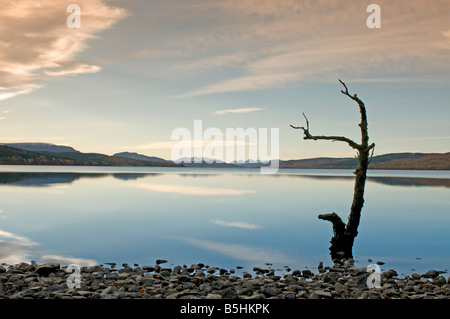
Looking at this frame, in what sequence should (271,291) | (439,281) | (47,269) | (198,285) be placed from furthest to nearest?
(47,269) → (439,281) → (198,285) → (271,291)

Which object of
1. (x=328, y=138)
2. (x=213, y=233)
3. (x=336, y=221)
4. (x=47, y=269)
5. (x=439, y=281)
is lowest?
(x=213, y=233)

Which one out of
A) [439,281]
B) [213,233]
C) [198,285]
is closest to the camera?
[198,285]

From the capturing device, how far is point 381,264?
18438 millimetres

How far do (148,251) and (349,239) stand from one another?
10.4m

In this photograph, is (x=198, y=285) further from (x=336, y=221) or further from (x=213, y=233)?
(x=213, y=233)

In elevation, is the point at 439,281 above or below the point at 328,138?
below

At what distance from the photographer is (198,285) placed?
13.4 metres

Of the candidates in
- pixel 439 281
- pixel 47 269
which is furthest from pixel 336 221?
pixel 47 269

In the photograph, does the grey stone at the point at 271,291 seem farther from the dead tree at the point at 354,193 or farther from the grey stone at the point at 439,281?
the dead tree at the point at 354,193

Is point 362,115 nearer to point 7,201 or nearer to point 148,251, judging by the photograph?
point 148,251

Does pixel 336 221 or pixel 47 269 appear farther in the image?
pixel 336 221
